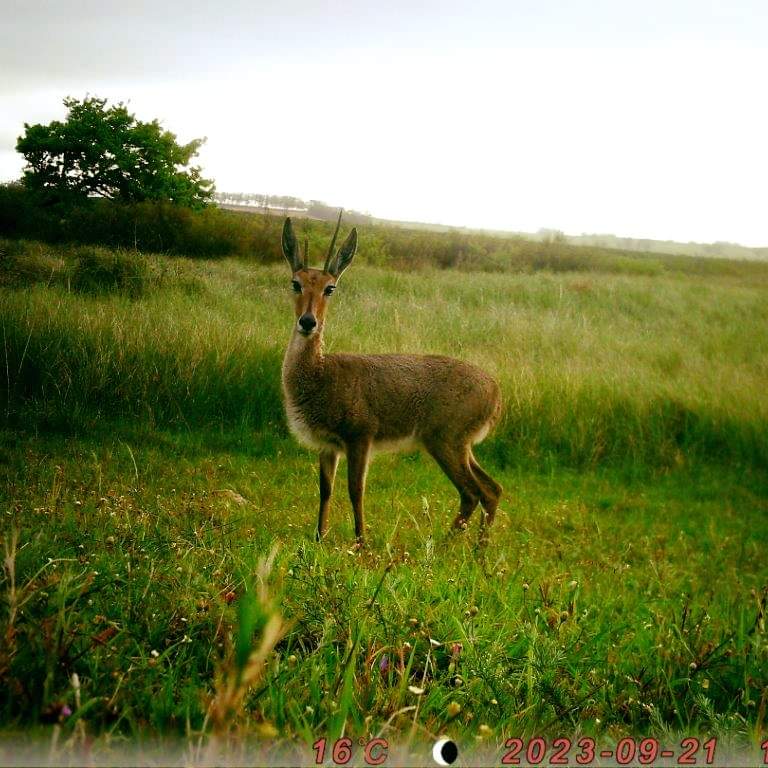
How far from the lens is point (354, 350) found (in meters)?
7.56

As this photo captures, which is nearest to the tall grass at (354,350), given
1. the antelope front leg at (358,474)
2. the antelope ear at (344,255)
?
the antelope front leg at (358,474)

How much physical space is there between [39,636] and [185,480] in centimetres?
355

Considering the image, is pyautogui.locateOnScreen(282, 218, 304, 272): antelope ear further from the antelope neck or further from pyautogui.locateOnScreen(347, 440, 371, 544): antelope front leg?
pyautogui.locateOnScreen(347, 440, 371, 544): antelope front leg

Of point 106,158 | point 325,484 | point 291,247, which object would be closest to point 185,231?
point 106,158

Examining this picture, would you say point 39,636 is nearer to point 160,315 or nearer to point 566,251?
point 160,315

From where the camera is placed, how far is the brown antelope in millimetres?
4430

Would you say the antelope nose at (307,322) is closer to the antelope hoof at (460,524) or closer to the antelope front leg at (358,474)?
the antelope front leg at (358,474)

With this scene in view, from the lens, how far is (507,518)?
5.60m

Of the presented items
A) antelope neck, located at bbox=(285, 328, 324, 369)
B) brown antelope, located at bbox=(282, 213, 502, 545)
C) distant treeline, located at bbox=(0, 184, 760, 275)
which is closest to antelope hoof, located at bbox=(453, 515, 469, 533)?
brown antelope, located at bbox=(282, 213, 502, 545)

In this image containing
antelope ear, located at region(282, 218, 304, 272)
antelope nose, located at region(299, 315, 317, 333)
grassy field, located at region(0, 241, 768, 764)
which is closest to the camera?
grassy field, located at region(0, 241, 768, 764)

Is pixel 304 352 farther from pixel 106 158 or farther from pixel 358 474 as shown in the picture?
pixel 106 158

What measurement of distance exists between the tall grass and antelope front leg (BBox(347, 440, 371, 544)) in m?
1.91

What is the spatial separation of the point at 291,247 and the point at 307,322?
1.83ft

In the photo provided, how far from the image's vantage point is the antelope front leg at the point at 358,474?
4562 mm
